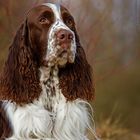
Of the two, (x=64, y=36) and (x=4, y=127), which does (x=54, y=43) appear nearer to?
(x=64, y=36)

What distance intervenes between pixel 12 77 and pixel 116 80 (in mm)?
4569

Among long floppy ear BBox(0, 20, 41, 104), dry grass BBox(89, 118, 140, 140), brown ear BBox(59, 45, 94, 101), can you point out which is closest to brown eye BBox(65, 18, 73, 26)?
brown ear BBox(59, 45, 94, 101)

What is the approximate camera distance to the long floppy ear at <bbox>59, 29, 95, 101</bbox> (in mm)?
6000

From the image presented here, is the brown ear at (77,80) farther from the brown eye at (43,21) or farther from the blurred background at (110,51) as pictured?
the blurred background at (110,51)

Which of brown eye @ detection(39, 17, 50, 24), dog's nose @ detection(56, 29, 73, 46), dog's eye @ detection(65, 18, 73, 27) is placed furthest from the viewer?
dog's eye @ detection(65, 18, 73, 27)

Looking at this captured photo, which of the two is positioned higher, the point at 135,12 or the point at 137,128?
the point at 135,12

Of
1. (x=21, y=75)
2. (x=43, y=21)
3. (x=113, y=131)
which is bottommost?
(x=113, y=131)

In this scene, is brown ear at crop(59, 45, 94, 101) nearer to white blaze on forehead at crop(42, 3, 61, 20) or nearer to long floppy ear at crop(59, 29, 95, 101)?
long floppy ear at crop(59, 29, 95, 101)

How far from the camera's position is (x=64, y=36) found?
564cm

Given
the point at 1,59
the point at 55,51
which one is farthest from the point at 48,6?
the point at 1,59

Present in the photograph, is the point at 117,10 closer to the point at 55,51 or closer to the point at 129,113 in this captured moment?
the point at 129,113

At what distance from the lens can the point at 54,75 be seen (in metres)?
5.98

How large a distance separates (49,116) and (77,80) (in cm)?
42

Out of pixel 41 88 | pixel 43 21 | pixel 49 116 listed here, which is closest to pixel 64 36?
pixel 43 21
